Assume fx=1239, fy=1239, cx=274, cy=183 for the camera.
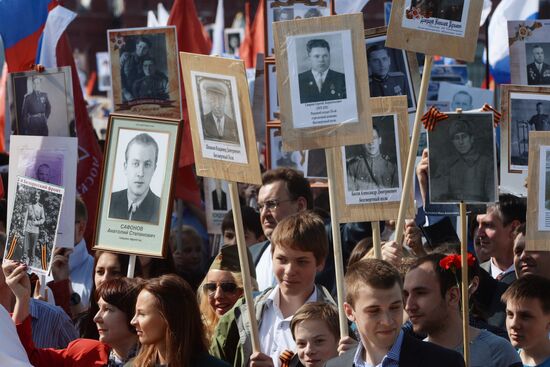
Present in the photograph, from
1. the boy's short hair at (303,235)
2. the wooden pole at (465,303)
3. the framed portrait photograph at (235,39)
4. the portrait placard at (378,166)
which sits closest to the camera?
the wooden pole at (465,303)

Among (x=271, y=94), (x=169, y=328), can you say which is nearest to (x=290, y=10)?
(x=271, y=94)

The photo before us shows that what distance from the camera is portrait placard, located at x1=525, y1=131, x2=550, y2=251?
19.2 feet

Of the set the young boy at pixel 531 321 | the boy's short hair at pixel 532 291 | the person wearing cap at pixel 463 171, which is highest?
the person wearing cap at pixel 463 171

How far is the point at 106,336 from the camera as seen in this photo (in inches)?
226

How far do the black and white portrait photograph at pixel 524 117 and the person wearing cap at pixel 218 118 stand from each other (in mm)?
1812

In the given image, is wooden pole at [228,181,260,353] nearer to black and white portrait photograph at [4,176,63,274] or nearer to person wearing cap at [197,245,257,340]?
person wearing cap at [197,245,257,340]

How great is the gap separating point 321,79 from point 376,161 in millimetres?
763

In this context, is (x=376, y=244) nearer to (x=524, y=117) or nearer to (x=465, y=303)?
(x=465, y=303)

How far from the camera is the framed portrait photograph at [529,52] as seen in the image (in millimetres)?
7844

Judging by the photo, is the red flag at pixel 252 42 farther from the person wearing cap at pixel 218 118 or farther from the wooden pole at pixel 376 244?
the wooden pole at pixel 376 244

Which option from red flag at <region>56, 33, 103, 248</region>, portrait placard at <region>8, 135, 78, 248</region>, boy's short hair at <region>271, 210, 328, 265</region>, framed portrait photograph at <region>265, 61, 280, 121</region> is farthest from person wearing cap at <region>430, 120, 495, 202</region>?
red flag at <region>56, 33, 103, 248</region>

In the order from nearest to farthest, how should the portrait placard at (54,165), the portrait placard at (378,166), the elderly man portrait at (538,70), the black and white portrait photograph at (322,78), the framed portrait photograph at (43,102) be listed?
the black and white portrait photograph at (322,78) → the portrait placard at (378,166) → the portrait placard at (54,165) → the elderly man portrait at (538,70) → the framed portrait photograph at (43,102)

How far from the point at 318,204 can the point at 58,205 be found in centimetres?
371

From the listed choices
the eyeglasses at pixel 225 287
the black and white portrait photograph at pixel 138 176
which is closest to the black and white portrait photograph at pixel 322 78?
the black and white portrait photograph at pixel 138 176
